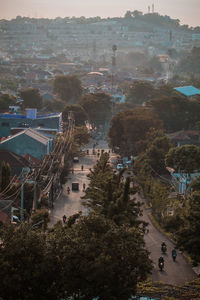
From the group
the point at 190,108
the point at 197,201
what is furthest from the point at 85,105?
the point at 197,201

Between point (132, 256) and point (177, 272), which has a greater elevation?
point (132, 256)

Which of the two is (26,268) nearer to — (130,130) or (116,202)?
(116,202)

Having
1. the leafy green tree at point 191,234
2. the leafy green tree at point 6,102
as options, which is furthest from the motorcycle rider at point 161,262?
the leafy green tree at point 6,102

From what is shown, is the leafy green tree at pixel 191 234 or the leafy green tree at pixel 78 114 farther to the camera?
the leafy green tree at pixel 78 114

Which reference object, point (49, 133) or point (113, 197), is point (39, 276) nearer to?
point (113, 197)

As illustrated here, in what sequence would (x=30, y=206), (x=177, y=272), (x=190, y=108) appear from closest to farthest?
(x=177, y=272) < (x=30, y=206) < (x=190, y=108)

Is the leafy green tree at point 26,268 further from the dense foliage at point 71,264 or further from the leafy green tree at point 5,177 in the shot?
the leafy green tree at point 5,177

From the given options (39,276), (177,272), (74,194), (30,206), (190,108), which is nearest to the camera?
(39,276)

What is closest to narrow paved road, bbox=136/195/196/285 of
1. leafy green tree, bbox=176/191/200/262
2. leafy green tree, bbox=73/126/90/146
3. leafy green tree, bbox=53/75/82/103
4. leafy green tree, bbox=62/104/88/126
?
leafy green tree, bbox=176/191/200/262
